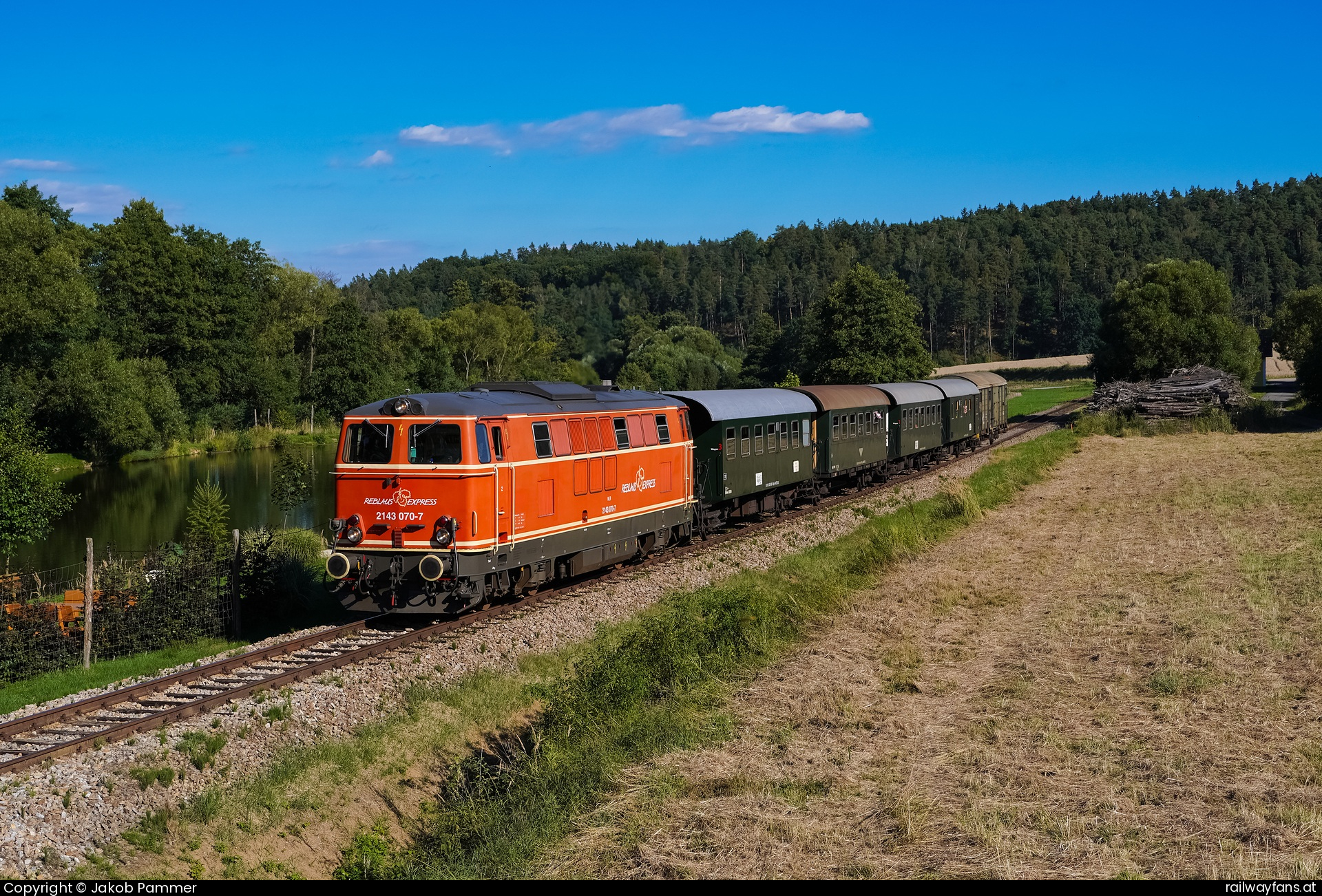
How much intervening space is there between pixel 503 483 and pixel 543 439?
4.95ft

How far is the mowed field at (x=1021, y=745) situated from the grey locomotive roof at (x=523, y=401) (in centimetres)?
593

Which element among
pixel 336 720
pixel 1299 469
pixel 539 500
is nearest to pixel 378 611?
pixel 539 500

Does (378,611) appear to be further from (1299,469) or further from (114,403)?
(114,403)

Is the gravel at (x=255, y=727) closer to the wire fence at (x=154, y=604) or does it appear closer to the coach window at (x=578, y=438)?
the wire fence at (x=154, y=604)

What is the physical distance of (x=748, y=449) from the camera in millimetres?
25391

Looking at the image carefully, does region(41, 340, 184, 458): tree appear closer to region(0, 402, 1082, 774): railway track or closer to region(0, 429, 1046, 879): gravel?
region(0, 429, 1046, 879): gravel

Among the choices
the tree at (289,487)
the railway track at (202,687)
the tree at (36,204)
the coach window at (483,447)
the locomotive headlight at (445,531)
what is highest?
the tree at (36,204)

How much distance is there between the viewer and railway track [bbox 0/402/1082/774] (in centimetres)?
1104

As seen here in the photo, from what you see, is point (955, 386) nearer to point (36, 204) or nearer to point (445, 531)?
point (445, 531)

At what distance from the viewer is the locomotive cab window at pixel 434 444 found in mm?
15416

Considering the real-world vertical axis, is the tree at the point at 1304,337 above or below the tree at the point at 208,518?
above

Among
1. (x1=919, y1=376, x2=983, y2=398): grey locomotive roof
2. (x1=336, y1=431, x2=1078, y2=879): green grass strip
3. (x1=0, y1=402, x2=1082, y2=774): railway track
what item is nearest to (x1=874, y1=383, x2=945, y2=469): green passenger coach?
(x1=919, y1=376, x2=983, y2=398): grey locomotive roof

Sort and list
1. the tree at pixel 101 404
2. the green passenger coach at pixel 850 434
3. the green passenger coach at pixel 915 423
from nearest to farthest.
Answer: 1. the green passenger coach at pixel 850 434
2. the green passenger coach at pixel 915 423
3. the tree at pixel 101 404

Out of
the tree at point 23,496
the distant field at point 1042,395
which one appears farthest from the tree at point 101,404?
the distant field at point 1042,395
